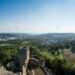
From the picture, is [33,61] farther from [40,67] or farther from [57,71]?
[57,71]

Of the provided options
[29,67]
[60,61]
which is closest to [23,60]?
[29,67]

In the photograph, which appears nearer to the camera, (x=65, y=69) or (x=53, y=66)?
(x=65, y=69)

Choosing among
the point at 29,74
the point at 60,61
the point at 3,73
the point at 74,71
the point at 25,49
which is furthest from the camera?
the point at 60,61

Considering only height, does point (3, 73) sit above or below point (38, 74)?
above

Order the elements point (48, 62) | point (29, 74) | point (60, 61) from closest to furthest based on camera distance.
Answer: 1. point (29, 74)
2. point (60, 61)
3. point (48, 62)

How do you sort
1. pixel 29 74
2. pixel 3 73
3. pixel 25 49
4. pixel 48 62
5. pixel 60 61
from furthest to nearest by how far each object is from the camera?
pixel 48 62 < pixel 60 61 < pixel 25 49 < pixel 29 74 < pixel 3 73

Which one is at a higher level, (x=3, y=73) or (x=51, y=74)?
(x=3, y=73)

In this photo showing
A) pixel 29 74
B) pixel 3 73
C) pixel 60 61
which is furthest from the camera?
pixel 60 61

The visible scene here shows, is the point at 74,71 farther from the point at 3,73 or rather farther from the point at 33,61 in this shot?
the point at 3,73

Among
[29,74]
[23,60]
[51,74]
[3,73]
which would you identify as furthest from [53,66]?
[3,73]
